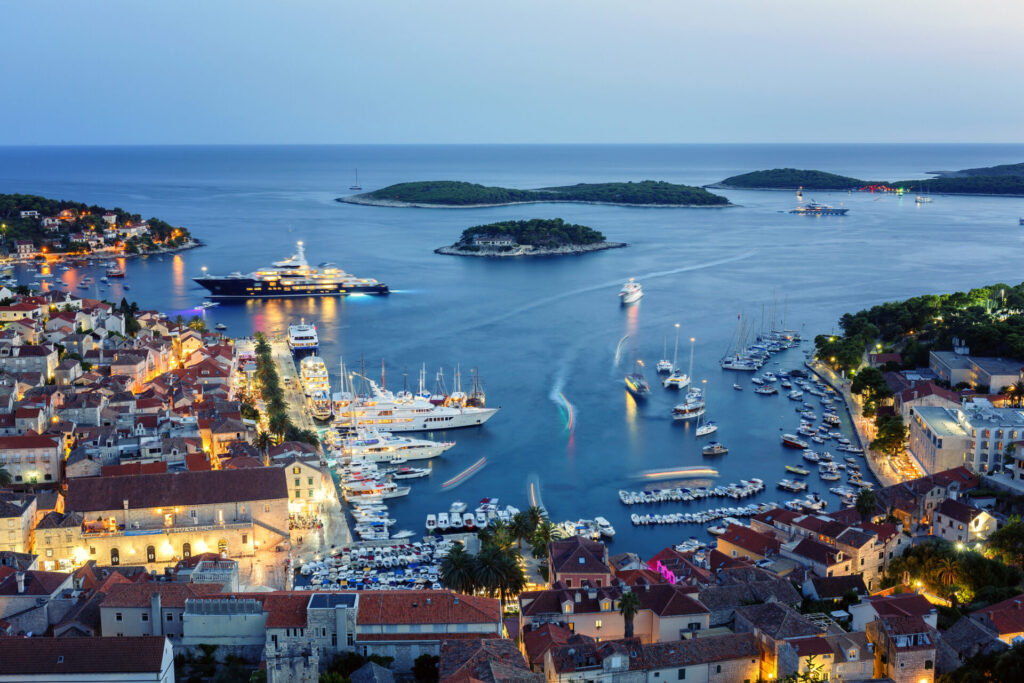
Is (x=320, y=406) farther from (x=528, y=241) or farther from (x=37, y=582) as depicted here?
(x=528, y=241)

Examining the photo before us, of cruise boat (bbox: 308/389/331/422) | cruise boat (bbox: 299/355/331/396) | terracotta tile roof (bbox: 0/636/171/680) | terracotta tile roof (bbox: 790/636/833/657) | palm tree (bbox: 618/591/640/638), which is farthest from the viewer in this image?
cruise boat (bbox: 299/355/331/396)

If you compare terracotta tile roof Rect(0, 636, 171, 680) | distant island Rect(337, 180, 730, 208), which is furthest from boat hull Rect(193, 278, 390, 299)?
distant island Rect(337, 180, 730, 208)

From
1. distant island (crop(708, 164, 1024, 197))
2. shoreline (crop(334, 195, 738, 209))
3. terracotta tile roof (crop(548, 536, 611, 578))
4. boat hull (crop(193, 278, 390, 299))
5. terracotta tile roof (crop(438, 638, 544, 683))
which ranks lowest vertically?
terracotta tile roof (crop(548, 536, 611, 578))

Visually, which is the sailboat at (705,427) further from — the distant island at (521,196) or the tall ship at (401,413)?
the distant island at (521,196)

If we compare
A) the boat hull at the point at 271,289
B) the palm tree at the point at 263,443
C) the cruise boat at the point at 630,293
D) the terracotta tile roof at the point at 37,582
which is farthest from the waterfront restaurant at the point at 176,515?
the boat hull at the point at 271,289

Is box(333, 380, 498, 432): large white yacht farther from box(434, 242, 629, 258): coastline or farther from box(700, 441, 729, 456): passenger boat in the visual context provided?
box(434, 242, 629, 258): coastline

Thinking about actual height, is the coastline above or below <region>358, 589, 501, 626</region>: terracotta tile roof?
above
